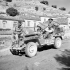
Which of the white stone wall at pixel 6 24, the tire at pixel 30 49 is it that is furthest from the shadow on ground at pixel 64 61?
the white stone wall at pixel 6 24

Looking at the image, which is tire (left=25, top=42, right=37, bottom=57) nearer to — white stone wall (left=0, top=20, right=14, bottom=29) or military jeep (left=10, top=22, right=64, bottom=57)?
military jeep (left=10, top=22, right=64, bottom=57)

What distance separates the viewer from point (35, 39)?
704cm

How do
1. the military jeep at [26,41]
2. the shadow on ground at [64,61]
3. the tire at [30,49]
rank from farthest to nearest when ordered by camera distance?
the military jeep at [26,41] < the tire at [30,49] < the shadow on ground at [64,61]

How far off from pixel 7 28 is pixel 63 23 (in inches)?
858

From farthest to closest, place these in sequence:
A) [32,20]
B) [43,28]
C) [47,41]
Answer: [32,20]
[43,28]
[47,41]

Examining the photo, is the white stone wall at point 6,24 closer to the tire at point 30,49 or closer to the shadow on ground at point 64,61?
the tire at point 30,49

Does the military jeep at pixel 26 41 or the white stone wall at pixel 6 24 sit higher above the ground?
the white stone wall at pixel 6 24

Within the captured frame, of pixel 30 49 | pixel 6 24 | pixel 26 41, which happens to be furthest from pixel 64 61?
pixel 6 24

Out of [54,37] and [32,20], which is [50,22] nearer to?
[54,37]

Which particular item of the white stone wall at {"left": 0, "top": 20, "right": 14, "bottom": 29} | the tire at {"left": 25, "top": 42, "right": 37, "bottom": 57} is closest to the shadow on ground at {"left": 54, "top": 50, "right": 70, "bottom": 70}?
the tire at {"left": 25, "top": 42, "right": 37, "bottom": 57}

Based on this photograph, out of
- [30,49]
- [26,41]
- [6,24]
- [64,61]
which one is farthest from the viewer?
[6,24]

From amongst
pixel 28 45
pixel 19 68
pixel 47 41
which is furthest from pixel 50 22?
pixel 19 68

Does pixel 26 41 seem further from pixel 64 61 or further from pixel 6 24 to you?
pixel 6 24

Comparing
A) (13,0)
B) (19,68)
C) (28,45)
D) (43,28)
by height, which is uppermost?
(13,0)
